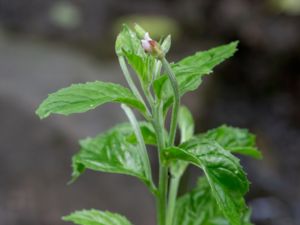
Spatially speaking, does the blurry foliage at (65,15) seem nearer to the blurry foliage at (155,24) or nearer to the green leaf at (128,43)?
the blurry foliage at (155,24)

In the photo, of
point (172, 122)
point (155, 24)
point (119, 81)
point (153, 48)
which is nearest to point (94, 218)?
point (172, 122)

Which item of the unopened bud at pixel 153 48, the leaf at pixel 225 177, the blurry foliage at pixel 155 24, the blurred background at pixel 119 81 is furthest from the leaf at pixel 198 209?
the blurry foliage at pixel 155 24

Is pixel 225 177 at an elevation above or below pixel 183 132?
below

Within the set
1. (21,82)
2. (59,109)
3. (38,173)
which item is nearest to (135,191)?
(38,173)

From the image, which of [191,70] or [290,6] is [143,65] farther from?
[290,6]

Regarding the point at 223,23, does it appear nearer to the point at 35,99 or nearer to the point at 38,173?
the point at 35,99
